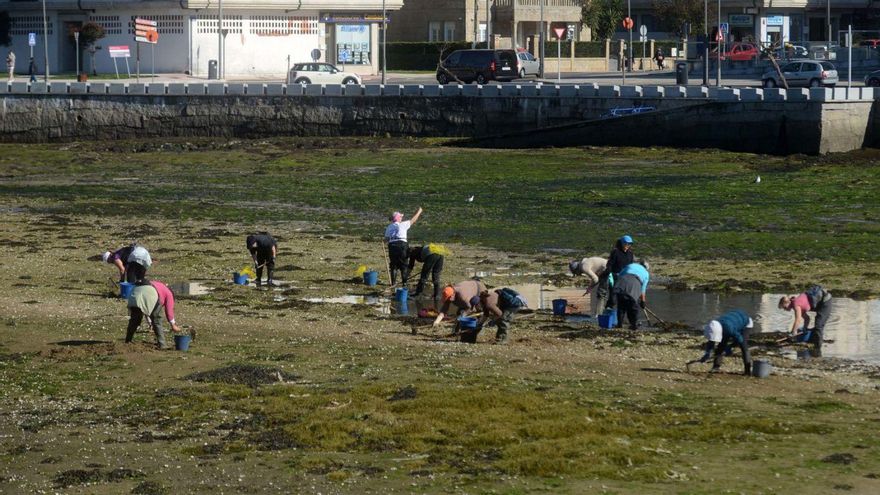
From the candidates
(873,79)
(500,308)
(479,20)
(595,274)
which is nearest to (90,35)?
(479,20)

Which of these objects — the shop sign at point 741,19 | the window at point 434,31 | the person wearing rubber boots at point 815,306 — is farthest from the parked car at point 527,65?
the person wearing rubber boots at point 815,306

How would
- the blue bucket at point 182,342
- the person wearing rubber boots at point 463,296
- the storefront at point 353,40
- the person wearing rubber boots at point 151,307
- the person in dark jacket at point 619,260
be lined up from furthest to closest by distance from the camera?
1. the storefront at point 353,40
2. the person in dark jacket at point 619,260
3. the person wearing rubber boots at point 463,296
4. the blue bucket at point 182,342
5. the person wearing rubber boots at point 151,307

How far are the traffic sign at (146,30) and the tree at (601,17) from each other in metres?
33.3

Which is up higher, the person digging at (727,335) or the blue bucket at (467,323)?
the person digging at (727,335)

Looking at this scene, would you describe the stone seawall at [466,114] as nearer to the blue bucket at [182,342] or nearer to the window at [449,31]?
the blue bucket at [182,342]

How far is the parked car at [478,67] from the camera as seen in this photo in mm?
73625

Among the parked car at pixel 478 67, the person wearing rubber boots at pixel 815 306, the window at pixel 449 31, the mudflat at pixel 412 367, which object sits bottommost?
the mudflat at pixel 412 367

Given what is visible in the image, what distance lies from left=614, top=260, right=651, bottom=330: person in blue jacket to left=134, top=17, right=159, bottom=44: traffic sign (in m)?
51.5

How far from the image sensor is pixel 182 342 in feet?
76.2

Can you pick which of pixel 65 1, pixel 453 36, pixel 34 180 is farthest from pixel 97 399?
pixel 453 36

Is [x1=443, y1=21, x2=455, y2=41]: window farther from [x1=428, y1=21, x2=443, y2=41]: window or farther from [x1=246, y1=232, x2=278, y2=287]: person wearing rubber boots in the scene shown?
[x1=246, y1=232, x2=278, y2=287]: person wearing rubber boots

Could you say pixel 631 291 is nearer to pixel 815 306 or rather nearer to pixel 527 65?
pixel 815 306

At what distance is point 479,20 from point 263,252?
69429mm

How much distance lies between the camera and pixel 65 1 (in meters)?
81.9
